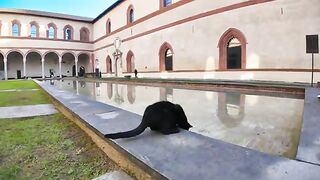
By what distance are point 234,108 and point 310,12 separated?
8.61 metres

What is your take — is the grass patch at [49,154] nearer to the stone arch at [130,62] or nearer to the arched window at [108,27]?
the stone arch at [130,62]

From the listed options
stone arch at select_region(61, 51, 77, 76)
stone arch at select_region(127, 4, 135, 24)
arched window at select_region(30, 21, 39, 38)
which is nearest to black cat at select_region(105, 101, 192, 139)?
stone arch at select_region(127, 4, 135, 24)

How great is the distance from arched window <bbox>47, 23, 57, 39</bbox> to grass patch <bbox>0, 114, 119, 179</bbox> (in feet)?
120

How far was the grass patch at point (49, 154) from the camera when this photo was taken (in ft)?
7.94

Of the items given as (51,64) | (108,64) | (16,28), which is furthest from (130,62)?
(16,28)

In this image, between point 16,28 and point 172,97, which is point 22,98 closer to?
point 172,97

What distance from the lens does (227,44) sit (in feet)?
52.7

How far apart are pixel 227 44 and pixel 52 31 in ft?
98.2

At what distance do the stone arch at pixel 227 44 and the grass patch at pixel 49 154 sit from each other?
1264 cm

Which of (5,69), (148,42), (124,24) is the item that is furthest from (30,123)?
(5,69)

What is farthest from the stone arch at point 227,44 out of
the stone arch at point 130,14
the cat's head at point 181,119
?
the stone arch at point 130,14

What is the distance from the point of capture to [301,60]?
40.3 feet

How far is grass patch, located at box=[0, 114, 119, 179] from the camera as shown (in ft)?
7.94

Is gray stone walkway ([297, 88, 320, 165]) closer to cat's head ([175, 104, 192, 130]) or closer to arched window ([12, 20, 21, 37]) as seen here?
cat's head ([175, 104, 192, 130])
